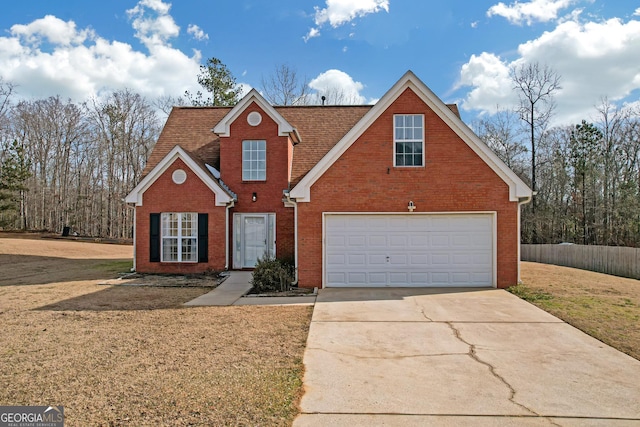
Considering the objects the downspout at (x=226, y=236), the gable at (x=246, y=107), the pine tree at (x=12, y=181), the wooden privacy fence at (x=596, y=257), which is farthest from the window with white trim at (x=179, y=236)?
the pine tree at (x=12, y=181)

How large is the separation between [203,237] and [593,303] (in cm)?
1263

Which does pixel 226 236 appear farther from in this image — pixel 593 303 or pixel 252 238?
pixel 593 303

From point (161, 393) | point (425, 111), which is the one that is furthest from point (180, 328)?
point (425, 111)

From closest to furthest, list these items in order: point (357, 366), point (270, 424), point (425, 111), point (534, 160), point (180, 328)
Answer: point (270, 424) → point (357, 366) → point (180, 328) → point (425, 111) → point (534, 160)

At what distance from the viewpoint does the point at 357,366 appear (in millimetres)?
6117

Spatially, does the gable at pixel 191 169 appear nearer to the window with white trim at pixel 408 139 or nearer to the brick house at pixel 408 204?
the brick house at pixel 408 204

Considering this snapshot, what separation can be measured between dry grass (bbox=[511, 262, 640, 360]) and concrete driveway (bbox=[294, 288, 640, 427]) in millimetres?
415

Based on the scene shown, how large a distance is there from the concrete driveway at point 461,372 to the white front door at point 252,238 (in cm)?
788

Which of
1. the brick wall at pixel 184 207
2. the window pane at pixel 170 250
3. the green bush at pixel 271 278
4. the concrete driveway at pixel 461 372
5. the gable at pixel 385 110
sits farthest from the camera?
the window pane at pixel 170 250

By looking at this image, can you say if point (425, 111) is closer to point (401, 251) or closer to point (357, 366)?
point (401, 251)

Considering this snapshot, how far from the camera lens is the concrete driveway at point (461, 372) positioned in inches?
180

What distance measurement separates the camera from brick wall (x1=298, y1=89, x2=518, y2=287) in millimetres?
12875

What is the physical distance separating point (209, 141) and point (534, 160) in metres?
28.0

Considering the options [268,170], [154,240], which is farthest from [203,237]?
[268,170]
